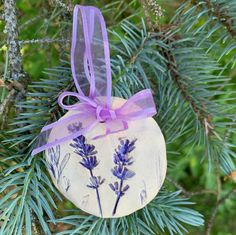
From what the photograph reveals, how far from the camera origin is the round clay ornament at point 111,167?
38cm

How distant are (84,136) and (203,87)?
128 millimetres

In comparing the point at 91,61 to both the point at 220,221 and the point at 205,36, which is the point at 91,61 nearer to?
the point at 205,36

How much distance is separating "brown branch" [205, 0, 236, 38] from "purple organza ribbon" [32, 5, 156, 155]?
95 mm

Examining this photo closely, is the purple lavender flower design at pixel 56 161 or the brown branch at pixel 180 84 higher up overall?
the brown branch at pixel 180 84

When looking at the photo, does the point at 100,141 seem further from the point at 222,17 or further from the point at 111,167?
the point at 222,17

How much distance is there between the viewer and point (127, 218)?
418 mm

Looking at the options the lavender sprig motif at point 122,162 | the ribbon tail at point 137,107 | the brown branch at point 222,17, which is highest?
the brown branch at point 222,17

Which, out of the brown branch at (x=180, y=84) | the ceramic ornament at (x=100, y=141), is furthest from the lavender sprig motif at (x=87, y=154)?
the brown branch at (x=180, y=84)

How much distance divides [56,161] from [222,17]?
7.7 inches

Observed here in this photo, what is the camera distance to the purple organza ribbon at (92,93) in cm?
37

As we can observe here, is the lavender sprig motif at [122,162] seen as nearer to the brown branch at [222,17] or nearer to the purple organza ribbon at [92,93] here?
the purple organza ribbon at [92,93]

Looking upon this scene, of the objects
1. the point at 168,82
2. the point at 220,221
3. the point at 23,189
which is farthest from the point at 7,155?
the point at 220,221

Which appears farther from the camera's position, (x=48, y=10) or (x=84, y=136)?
(x=48, y=10)

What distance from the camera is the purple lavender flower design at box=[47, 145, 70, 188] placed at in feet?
1.28
